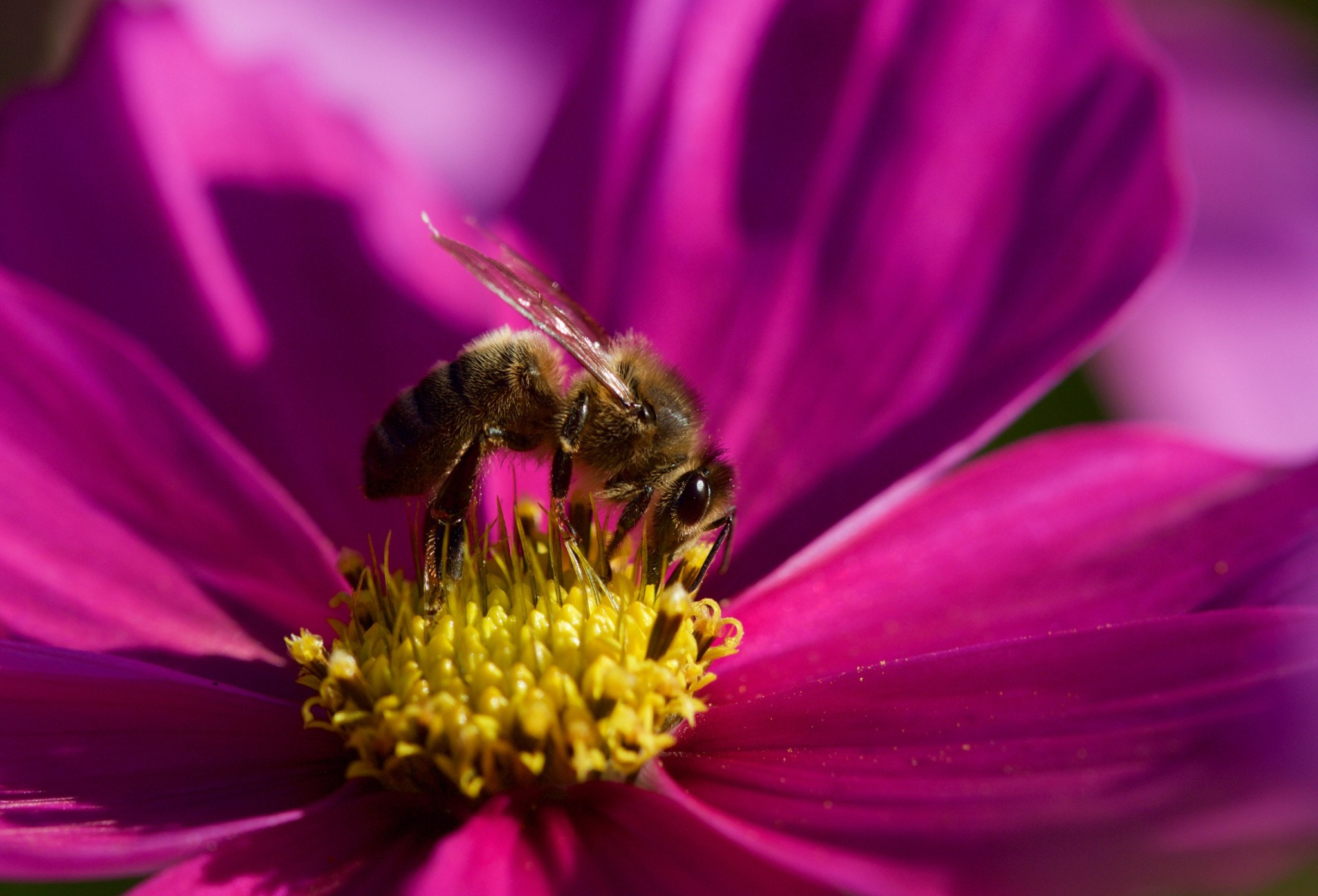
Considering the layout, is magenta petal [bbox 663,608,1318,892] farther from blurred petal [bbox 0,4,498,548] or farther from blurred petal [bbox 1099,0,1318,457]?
blurred petal [bbox 1099,0,1318,457]

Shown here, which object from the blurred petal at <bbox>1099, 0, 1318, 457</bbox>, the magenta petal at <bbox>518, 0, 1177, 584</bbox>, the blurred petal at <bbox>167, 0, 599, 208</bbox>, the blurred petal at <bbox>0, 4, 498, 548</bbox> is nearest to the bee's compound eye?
the magenta petal at <bbox>518, 0, 1177, 584</bbox>

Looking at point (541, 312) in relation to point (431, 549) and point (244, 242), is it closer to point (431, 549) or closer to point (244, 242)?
point (431, 549)

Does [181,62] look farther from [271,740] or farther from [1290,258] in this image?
[1290,258]

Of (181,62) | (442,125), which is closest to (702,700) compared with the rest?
(181,62)

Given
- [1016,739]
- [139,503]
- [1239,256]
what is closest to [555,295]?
[139,503]

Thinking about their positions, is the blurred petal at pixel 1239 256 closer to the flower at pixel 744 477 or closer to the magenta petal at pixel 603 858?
the flower at pixel 744 477
